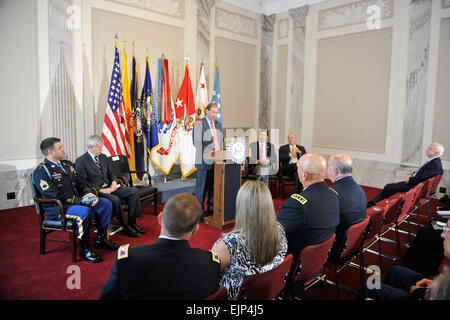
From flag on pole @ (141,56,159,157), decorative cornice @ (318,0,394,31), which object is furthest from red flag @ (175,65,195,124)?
decorative cornice @ (318,0,394,31)

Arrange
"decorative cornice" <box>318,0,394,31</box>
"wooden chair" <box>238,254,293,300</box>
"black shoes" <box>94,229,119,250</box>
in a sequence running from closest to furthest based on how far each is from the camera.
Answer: "wooden chair" <box>238,254,293,300</box>
"black shoes" <box>94,229,119,250</box>
"decorative cornice" <box>318,0,394,31</box>

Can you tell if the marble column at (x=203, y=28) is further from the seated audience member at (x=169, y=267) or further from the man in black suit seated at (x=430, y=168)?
the seated audience member at (x=169, y=267)

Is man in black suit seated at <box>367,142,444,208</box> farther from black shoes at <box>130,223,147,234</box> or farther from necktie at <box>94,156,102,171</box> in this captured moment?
necktie at <box>94,156,102,171</box>

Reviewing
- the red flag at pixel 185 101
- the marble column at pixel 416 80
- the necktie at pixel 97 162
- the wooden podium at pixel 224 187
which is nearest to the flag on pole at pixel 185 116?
the red flag at pixel 185 101

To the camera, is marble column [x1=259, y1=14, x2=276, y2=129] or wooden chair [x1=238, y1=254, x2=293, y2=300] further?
→ marble column [x1=259, y1=14, x2=276, y2=129]

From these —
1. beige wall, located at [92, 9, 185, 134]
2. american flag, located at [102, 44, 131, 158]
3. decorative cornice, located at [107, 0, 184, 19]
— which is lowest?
american flag, located at [102, 44, 131, 158]

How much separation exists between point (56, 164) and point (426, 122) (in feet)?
20.6

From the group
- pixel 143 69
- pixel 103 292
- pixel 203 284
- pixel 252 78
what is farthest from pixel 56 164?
pixel 252 78

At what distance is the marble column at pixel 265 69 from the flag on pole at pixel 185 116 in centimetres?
287

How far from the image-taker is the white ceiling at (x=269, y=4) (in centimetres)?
772

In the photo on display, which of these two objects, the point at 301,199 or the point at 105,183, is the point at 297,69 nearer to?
the point at 105,183

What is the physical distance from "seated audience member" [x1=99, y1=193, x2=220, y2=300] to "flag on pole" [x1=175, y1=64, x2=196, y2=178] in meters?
4.88

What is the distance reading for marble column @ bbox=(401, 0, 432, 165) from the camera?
6094mm

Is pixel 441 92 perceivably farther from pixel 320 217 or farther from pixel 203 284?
pixel 203 284
